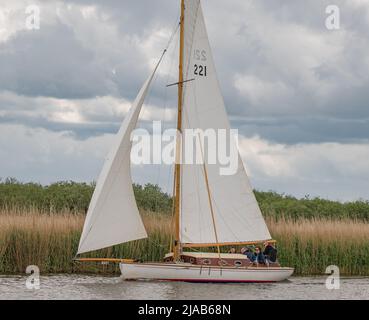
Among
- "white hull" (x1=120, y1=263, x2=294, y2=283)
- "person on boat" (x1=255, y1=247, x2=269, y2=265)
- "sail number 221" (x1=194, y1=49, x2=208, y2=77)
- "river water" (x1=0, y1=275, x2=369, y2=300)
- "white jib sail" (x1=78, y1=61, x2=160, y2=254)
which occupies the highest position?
"sail number 221" (x1=194, y1=49, x2=208, y2=77)

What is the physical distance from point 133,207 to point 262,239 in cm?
533

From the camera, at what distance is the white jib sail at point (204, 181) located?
32312 mm

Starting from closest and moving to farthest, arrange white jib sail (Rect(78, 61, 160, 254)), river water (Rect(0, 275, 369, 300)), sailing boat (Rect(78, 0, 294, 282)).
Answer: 1. river water (Rect(0, 275, 369, 300))
2. white jib sail (Rect(78, 61, 160, 254))
3. sailing boat (Rect(78, 0, 294, 282))

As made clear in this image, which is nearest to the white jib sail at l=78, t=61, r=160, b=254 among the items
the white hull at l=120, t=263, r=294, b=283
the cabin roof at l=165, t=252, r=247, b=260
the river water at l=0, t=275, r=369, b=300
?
the white hull at l=120, t=263, r=294, b=283

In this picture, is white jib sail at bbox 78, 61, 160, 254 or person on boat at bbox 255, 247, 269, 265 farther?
person on boat at bbox 255, 247, 269, 265

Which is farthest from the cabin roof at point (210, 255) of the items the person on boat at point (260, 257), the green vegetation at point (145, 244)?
the green vegetation at point (145, 244)

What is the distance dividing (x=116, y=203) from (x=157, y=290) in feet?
10.5

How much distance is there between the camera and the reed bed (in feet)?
110

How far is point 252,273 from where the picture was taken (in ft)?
106

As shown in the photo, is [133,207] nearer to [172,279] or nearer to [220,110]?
[172,279]

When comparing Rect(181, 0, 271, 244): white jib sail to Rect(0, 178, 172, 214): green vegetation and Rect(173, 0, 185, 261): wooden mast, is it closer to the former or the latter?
Rect(173, 0, 185, 261): wooden mast

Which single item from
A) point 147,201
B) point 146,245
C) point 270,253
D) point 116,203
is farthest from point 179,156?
point 147,201
